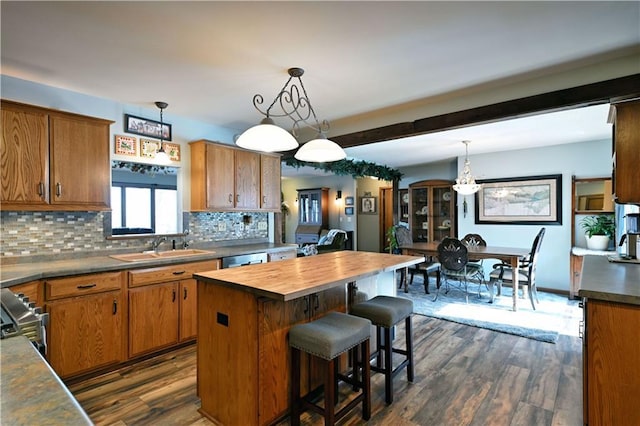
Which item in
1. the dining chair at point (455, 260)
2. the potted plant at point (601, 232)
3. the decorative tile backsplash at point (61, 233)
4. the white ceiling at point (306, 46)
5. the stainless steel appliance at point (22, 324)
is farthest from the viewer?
the potted plant at point (601, 232)

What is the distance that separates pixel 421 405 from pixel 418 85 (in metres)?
2.55

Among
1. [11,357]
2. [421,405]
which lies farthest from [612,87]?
[11,357]

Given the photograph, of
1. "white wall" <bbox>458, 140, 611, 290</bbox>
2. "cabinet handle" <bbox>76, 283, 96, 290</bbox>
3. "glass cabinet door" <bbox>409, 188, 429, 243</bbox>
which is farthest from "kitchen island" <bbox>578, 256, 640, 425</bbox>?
"glass cabinet door" <bbox>409, 188, 429, 243</bbox>

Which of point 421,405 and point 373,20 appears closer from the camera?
point 373,20

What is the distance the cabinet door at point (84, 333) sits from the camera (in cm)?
233

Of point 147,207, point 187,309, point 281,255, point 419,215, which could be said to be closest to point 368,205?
point 419,215

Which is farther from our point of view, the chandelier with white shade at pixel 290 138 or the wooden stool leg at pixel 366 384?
the chandelier with white shade at pixel 290 138

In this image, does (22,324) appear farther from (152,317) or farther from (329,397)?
(152,317)

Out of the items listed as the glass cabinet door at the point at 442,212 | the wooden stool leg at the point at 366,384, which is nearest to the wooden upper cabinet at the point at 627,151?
the wooden stool leg at the point at 366,384

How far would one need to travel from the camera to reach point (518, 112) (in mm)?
2814

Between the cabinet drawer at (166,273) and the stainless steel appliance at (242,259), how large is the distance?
12 cm

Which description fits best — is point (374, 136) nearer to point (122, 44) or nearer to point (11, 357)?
point (122, 44)

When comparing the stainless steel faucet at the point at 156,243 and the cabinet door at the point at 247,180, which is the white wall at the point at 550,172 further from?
the stainless steel faucet at the point at 156,243

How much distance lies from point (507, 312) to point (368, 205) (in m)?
4.82
